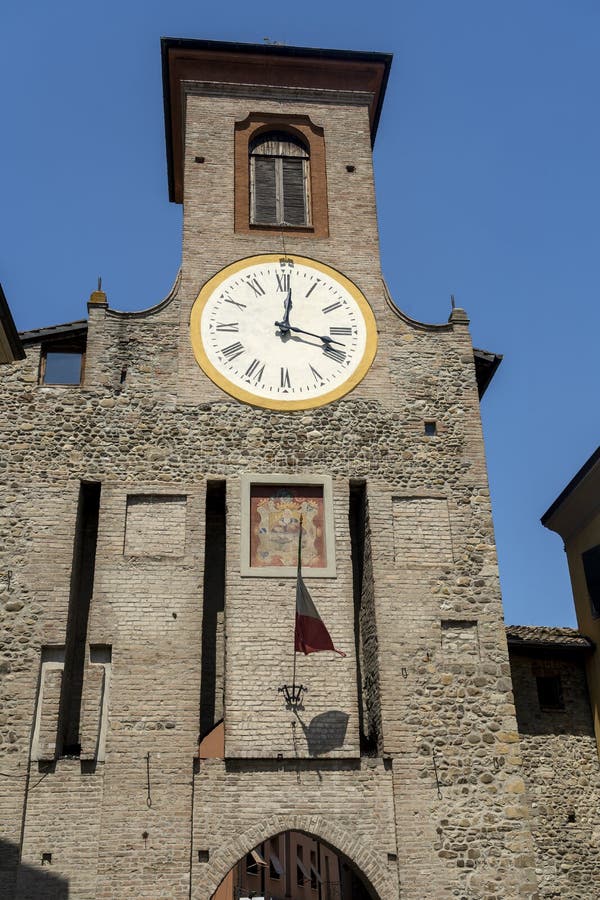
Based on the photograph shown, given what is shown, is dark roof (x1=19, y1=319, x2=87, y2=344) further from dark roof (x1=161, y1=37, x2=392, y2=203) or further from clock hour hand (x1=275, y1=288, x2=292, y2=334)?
→ dark roof (x1=161, y1=37, x2=392, y2=203)

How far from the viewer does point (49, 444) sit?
15.2 m

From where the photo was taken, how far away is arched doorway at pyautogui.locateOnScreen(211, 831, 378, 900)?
2636 centimetres

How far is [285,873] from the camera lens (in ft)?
94.5

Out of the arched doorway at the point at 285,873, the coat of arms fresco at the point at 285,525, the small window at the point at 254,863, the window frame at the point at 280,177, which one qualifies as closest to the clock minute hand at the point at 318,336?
the window frame at the point at 280,177

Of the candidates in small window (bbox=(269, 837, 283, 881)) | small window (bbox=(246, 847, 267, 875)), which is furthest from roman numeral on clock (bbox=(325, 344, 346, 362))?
small window (bbox=(269, 837, 283, 881))

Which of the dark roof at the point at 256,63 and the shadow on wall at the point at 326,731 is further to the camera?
the dark roof at the point at 256,63

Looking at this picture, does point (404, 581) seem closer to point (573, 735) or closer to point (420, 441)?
point (420, 441)

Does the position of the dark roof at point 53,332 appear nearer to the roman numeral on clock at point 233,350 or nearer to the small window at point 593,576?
the roman numeral on clock at point 233,350

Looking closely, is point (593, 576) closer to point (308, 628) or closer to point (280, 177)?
point (308, 628)

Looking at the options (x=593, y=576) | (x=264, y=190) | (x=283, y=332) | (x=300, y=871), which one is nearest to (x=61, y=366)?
(x=283, y=332)

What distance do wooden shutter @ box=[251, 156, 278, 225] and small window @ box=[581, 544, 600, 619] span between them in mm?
8231

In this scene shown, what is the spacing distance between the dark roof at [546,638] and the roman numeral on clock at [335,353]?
544 cm

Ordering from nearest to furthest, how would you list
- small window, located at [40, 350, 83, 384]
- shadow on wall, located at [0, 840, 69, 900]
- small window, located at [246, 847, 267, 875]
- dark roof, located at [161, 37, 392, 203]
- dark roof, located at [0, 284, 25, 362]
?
dark roof, located at [0, 284, 25, 362], shadow on wall, located at [0, 840, 69, 900], small window, located at [40, 350, 83, 384], dark roof, located at [161, 37, 392, 203], small window, located at [246, 847, 267, 875]

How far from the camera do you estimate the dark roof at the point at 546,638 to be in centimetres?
1655
